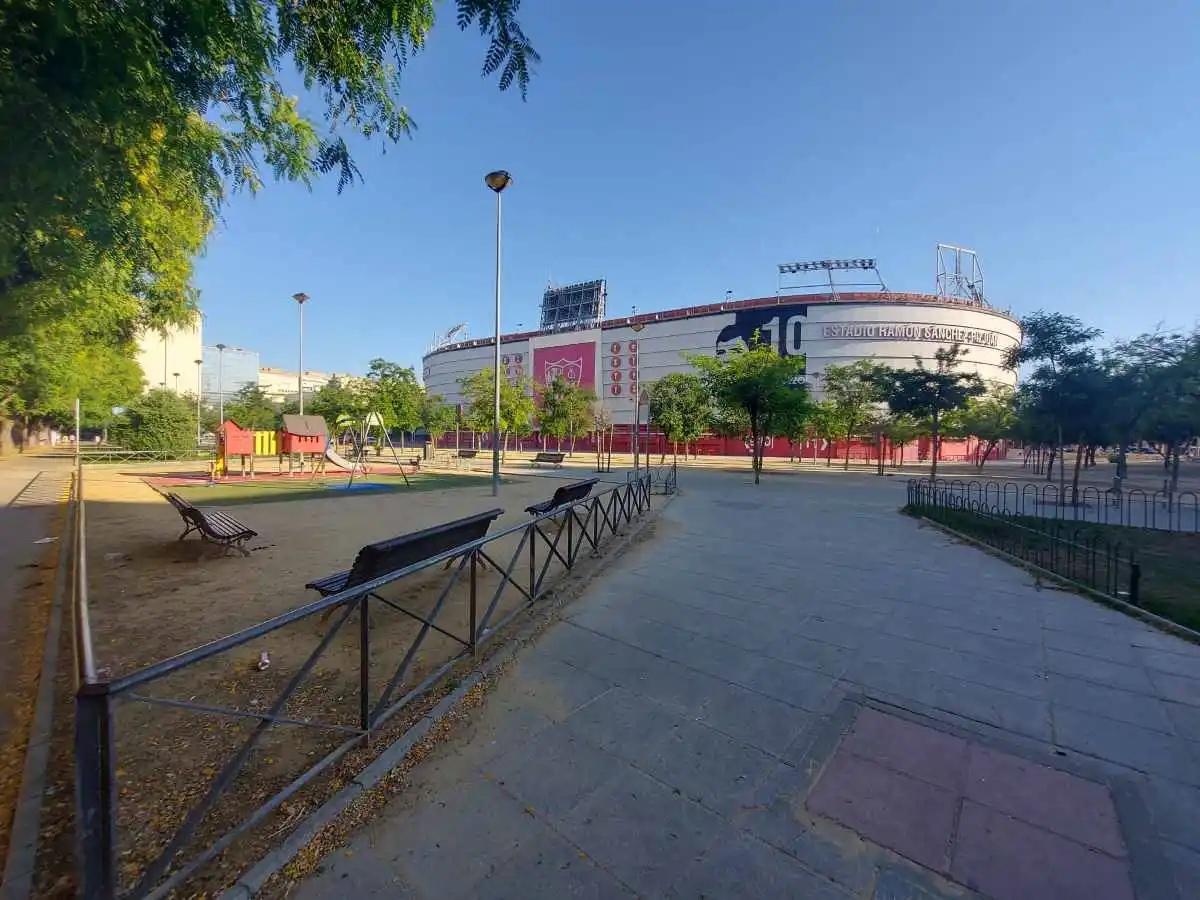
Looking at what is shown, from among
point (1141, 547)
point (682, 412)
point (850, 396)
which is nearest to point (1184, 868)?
point (1141, 547)

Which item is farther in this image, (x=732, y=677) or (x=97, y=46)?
(x=732, y=677)

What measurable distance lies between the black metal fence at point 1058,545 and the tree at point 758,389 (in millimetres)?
8242

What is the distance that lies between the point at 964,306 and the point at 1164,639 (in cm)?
6417

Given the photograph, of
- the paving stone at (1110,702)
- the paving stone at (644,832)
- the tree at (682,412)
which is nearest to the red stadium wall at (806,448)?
the tree at (682,412)

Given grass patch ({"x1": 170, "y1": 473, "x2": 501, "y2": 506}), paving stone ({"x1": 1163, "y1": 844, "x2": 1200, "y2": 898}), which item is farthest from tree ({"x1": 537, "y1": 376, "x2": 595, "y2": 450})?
paving stone ({"x1": 1163, "y1": 844, "x2": 1200, "y2": 898})

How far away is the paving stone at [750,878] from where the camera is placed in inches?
81.0

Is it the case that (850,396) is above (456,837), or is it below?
above

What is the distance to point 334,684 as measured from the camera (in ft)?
12.0

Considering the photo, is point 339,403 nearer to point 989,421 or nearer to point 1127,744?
point 1127,744

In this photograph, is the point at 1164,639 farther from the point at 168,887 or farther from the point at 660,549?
the point at 168,887

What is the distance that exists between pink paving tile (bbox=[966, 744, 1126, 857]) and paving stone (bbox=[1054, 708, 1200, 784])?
440mm

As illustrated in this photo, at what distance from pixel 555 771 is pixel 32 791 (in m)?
2.58

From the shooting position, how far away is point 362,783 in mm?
2615

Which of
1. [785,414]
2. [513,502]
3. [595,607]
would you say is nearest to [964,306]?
[785,414]
